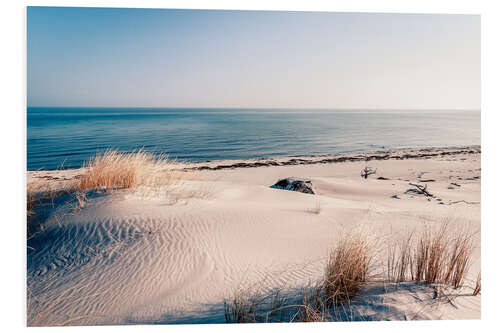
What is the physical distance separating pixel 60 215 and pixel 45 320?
1.30 metres

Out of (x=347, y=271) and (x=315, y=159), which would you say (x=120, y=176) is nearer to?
(x=347, y=271)

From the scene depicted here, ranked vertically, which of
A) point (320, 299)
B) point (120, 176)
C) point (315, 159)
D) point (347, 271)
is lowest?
point (320, 299)

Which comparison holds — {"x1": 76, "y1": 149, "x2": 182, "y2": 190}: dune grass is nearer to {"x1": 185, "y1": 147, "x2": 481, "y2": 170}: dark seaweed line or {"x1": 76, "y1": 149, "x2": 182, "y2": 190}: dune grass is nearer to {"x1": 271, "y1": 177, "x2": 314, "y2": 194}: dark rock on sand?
{"x1": 271, "y1": 177, "x2": 314, "y2": 194}: dark rock on sand

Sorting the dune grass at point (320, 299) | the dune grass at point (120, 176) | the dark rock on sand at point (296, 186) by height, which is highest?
the dune grass at point (120, 176)

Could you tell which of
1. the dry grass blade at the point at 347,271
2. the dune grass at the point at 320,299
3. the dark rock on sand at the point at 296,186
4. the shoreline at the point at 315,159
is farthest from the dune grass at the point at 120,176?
the shoreline at the point at 315,159

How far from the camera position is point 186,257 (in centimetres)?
282

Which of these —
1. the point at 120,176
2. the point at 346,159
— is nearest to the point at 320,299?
the point at 120,176

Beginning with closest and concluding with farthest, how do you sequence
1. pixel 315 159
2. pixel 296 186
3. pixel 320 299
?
1. pixel 320 299
2. pixel 296 186
3. pixel 315 159

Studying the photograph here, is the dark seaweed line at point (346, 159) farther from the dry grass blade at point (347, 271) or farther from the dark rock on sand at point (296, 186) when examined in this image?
the dry grass blade at point (347, 271)

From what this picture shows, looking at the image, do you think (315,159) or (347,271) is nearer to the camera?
(347,271)

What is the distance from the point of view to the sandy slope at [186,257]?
2258mm

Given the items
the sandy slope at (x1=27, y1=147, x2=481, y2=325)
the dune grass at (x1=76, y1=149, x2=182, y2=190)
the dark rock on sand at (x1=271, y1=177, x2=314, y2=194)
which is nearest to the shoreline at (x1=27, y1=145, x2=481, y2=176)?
the dark rock on sand at (x1=271, y1=177, x2=314, y2=194)

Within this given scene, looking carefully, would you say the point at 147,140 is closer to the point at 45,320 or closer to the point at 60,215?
the point at 60,215
